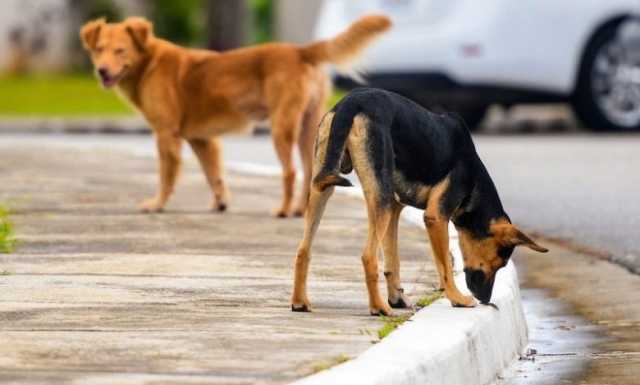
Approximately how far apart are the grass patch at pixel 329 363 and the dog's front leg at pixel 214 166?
196 inches

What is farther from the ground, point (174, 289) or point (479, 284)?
point (479, 284)

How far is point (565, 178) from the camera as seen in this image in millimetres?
12586

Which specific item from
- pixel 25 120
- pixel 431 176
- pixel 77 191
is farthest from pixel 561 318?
pixel 25 120

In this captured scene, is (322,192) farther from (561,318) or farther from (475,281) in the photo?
(561,318)

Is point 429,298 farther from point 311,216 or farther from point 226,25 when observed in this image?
point 226,25

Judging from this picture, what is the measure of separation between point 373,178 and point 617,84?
34.9ft

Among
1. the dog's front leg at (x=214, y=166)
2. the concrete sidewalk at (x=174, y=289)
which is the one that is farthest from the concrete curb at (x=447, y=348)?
the dog's front leg at (x=214, y=166)

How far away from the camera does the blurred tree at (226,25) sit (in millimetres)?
27516

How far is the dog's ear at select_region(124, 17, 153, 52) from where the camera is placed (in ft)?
33.6

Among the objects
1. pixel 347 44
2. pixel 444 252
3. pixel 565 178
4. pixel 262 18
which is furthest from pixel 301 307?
pixel 262 18

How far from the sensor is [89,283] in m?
6.73

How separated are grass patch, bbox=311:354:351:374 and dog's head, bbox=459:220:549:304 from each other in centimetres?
118

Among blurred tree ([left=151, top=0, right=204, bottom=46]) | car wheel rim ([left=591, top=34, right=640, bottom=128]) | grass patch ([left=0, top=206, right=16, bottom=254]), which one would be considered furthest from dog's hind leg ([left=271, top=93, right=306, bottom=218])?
blurred tree ([left=151, top=0, right=204, bottom=46])

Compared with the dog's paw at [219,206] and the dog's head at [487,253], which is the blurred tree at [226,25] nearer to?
the dog's paw at [219,206]
